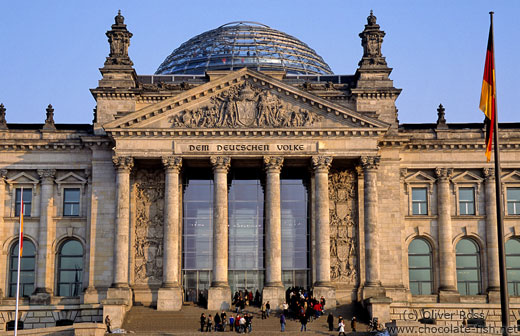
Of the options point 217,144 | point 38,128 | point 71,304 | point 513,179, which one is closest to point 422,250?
point 513,179

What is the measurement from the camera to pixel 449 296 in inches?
2645

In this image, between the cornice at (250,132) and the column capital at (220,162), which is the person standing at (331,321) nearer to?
the column capital at (220,162)

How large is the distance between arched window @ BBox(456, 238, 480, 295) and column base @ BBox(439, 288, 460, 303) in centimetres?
202

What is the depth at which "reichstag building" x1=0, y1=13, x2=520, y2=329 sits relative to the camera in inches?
2527

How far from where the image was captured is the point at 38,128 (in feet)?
235

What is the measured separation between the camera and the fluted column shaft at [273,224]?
208ft

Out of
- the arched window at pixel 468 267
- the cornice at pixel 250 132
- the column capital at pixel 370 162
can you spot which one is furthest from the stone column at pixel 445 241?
the cornice at pixel 250 132

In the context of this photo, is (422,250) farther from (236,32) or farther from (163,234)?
(236,32)

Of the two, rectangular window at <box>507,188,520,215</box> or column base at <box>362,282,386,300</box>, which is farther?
rectangular window at <box>507,188,520,215</box>

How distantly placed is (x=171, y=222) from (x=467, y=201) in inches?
944

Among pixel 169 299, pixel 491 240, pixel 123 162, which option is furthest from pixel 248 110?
pixel 491 240

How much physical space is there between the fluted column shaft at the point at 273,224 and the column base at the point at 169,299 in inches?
253

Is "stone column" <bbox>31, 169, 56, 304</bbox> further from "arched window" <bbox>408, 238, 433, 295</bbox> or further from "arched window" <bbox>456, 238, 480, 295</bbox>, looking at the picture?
"arched window" <bbox>456, 238, 480, 295</bbox>

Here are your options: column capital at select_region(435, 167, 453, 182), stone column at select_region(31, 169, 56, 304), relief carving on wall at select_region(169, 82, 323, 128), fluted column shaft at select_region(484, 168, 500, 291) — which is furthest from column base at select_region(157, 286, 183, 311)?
fluted column shaft at select_region(484, 168, 500, 291)
